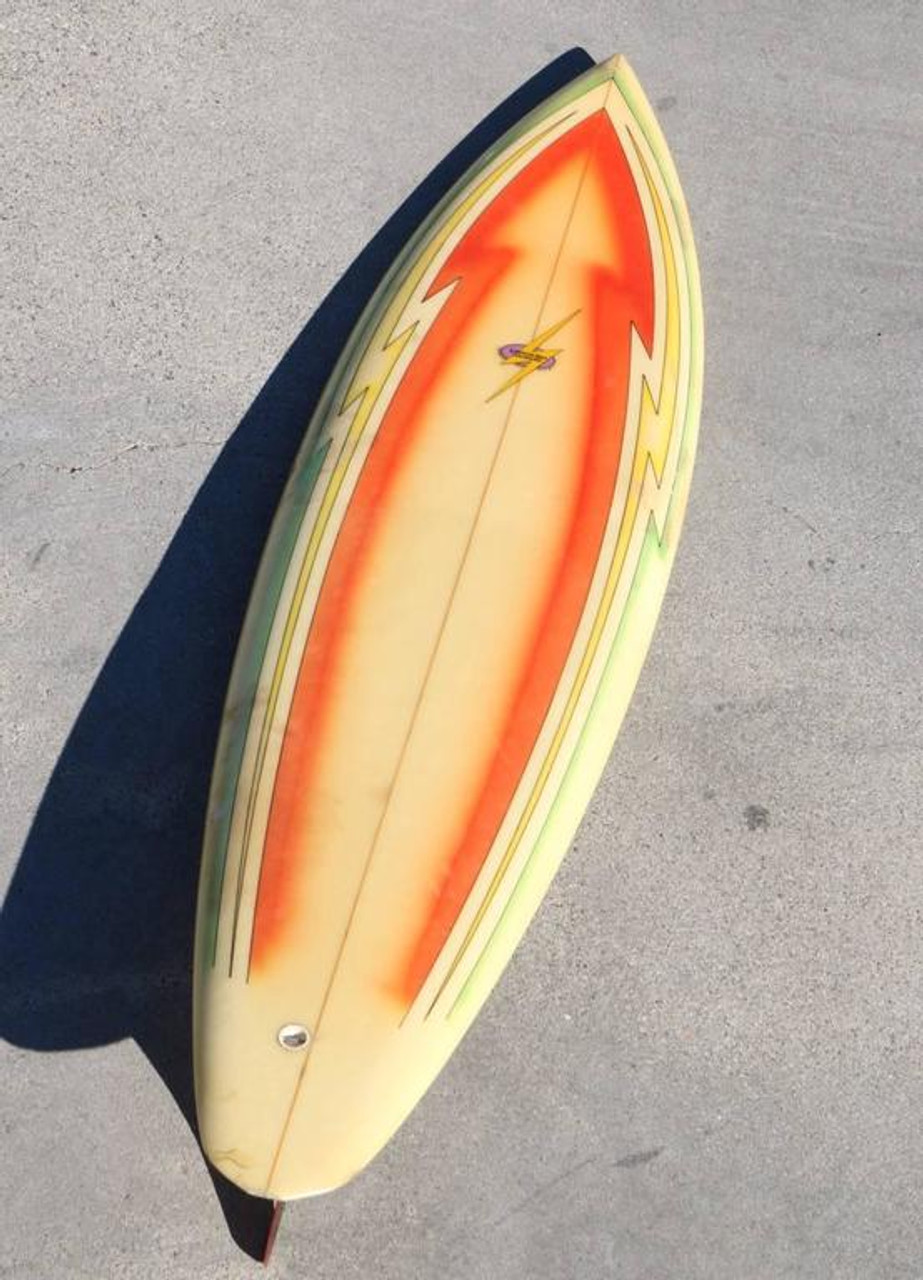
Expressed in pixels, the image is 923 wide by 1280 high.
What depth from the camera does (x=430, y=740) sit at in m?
3.41

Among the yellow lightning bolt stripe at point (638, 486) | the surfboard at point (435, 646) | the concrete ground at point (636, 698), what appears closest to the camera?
the surfboard at point (435, 646)

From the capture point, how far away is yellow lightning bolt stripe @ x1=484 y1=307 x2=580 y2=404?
3.78m

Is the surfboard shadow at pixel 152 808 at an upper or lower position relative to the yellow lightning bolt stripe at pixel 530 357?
lower

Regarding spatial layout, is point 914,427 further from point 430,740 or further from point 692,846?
point 430,740

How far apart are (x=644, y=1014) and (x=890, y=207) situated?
284 centimetres

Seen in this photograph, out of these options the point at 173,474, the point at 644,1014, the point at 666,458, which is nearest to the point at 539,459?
the point at 666,458

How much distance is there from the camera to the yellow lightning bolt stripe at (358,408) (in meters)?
3.44

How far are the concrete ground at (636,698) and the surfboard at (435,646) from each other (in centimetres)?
38

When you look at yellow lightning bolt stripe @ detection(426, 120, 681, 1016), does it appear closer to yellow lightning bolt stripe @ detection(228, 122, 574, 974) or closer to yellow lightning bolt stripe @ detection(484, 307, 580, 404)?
yellow lightning bolt stripe @ detection(484, 307, 580, 404)

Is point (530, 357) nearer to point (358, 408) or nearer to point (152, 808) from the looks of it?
point (358, 408)

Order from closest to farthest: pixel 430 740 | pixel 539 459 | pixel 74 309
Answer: pixel 430 740 < pixel 539 459 < pixel 74 309

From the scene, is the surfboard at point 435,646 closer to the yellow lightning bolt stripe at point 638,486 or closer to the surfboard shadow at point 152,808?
the yellow lightning bolt stripe at point 638,486

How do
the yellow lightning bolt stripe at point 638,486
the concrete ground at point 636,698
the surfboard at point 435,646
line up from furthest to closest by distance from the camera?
the concrete ground at point 636,698
the yellow lightning bolt stripe at point 638,486
the surfboard at point 435,646

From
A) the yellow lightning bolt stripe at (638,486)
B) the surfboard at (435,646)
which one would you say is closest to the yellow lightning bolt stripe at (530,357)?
the surfboard at (435,646)
